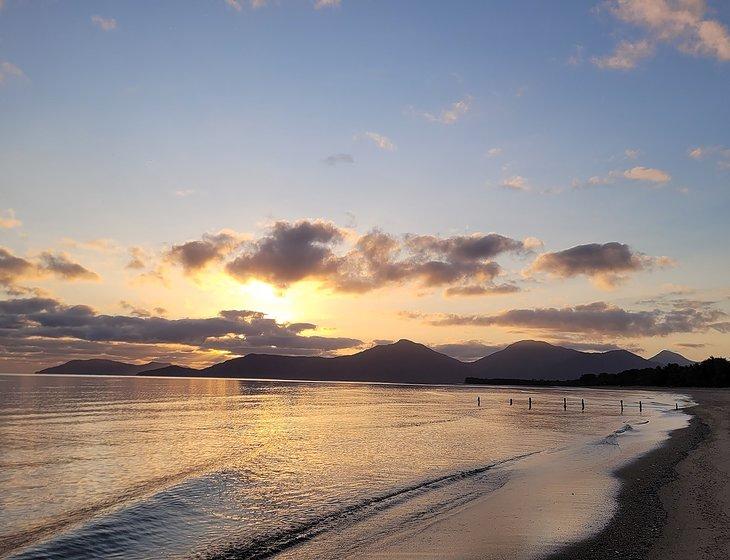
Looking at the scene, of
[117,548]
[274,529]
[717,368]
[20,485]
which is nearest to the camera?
[117,548]

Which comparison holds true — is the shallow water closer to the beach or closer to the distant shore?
the beach

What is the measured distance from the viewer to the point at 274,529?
15906 millimetres

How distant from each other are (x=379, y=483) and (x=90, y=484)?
12711 mm

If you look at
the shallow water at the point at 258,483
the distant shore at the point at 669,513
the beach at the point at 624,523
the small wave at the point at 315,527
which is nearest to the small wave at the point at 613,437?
the shallow water at the point at 258,483

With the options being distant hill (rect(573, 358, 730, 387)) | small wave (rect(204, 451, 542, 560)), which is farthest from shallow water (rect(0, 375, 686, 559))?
distant hill (rect(573, 358, 730, 387))

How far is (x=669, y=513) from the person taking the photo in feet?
49.6

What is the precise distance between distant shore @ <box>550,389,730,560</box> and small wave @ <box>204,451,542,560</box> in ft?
22.6

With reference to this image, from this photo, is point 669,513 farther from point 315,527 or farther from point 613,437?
point 613,437

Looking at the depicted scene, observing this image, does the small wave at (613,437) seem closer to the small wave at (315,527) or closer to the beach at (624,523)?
the beach at (624,523)

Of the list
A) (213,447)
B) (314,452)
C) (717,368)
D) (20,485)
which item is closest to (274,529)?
(20,485)

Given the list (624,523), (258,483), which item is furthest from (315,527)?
(624,523)

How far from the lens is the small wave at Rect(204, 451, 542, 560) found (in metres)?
13.6

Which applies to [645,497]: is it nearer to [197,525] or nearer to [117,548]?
[197,525]

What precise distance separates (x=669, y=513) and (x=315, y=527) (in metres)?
10.3
